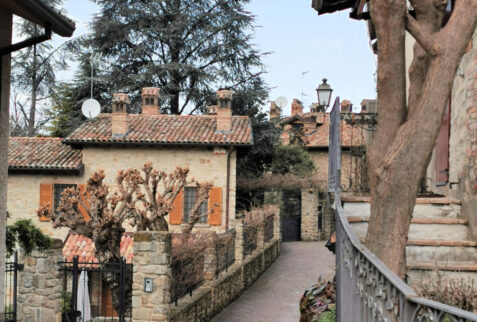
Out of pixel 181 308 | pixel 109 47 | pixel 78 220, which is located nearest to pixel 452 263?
pixel 181 308

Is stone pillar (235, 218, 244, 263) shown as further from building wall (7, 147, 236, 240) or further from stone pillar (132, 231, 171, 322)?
stone pillar (132, 231, 171, 322)

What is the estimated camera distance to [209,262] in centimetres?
1211

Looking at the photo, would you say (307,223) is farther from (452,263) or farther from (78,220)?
(452,263)

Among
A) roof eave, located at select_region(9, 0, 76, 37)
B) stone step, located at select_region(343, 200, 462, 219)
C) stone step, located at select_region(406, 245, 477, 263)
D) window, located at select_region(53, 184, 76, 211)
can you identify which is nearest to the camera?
roof eave, located at select_region(9, 0, 76, 37)

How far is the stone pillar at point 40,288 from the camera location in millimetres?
9391

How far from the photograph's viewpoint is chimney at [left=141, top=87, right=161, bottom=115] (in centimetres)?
2145

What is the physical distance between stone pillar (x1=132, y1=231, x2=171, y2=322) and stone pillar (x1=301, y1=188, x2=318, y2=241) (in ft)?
49.0

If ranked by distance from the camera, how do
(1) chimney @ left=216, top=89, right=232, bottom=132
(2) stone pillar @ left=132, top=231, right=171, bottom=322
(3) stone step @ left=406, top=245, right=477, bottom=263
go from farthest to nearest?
(1) chimney @ left=216, top=89, right=232, bottom=132 → (2) stone pillar @ left=132, top=231, right=171, bottom=322 → (3) stone step @ left=406, top=245, right=477, bottom=263

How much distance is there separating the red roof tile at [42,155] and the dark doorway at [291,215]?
30.9 ft

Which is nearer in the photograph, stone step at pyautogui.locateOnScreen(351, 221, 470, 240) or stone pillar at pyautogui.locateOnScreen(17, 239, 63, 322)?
stone step at pyautogui.locateOnScreen(351, 221, 470, 240)

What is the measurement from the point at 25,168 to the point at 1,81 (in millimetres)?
14009

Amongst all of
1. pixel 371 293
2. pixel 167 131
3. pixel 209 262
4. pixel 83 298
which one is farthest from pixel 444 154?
pixel 167 131

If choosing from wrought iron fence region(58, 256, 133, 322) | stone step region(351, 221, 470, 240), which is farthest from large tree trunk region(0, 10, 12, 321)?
wrought iron fence region(58, 256, 133, 322)

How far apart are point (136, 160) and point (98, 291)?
6687 millimetres
